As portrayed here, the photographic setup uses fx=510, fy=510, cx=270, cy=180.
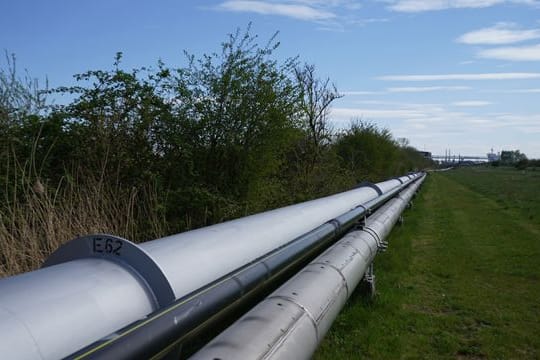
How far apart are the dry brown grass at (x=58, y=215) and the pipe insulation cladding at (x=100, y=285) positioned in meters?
1.72

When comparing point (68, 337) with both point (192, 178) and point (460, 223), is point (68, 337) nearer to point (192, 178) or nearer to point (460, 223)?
point (192, 178)

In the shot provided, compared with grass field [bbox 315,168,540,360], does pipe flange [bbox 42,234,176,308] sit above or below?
above

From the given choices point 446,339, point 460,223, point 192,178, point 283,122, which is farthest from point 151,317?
point 460,223

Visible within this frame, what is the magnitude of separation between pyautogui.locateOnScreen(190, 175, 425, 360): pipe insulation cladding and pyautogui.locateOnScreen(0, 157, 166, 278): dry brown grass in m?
2.17

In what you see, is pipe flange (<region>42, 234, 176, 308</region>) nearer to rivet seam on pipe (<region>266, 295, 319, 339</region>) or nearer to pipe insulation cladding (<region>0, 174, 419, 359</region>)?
pipe insulation cladding (<region>0, 174, 419, 359</region>)

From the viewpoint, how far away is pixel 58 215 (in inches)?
187

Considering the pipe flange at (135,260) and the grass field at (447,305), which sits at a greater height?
the pipe flange at (135,260)

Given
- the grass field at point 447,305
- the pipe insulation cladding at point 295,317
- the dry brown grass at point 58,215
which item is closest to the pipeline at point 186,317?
the pipe insulation cladding at point 295,317

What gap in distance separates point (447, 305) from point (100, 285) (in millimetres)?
5114

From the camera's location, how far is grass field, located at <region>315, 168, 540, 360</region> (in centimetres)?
466

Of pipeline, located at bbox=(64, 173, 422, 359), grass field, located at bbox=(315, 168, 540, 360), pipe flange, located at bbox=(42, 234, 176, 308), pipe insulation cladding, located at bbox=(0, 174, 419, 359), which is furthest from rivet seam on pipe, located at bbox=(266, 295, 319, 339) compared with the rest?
grass field, located at bbox=(315, 168, 540, 360)

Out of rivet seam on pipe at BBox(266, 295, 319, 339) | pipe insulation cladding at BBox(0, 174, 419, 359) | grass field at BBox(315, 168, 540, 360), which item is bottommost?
grass field at BBox(315, 168, 540, 360)

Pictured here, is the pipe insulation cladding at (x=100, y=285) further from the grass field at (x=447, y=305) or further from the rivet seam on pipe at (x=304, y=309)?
the grass field at (x=447, y=305)

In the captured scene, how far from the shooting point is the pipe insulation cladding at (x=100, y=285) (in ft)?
5.58
